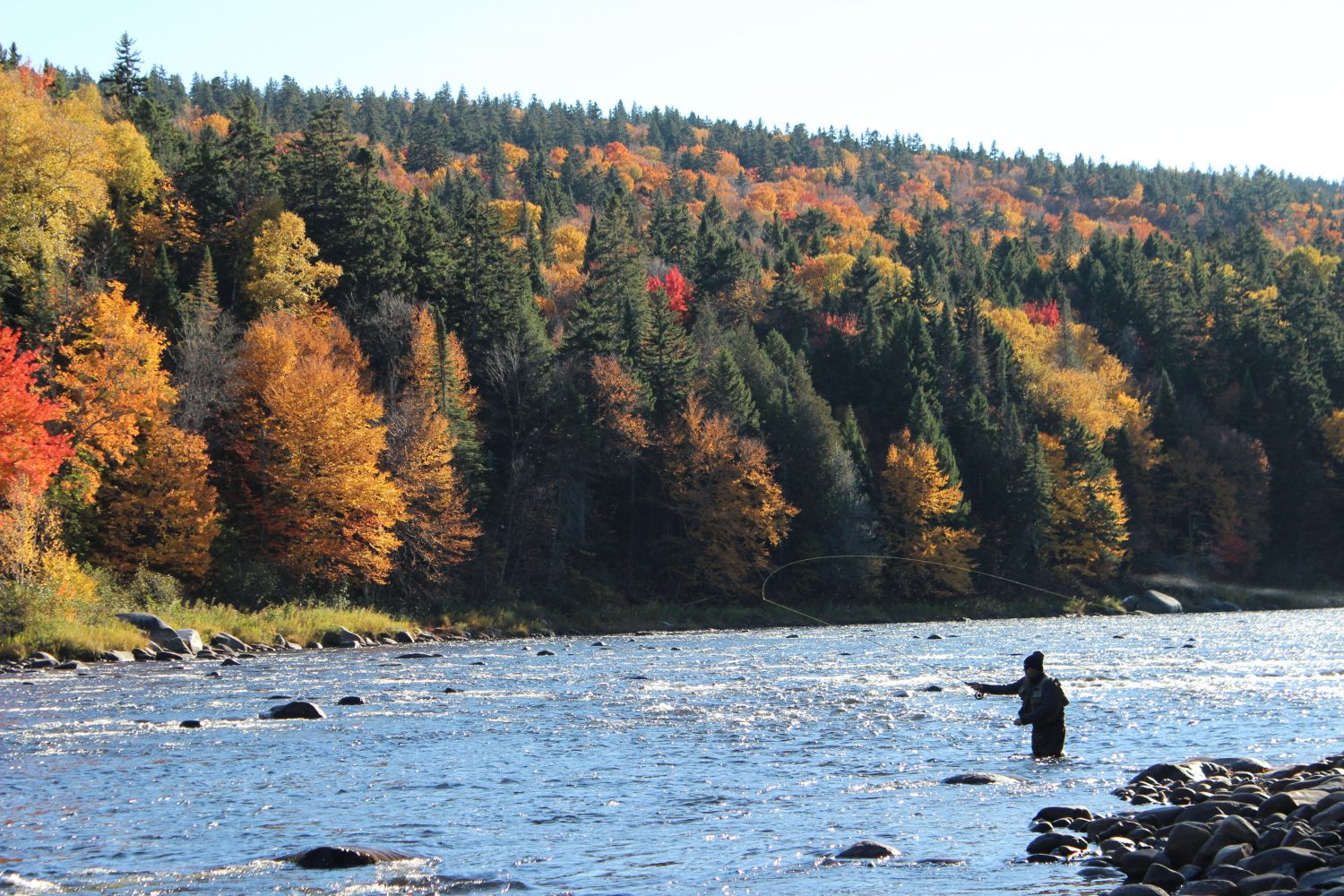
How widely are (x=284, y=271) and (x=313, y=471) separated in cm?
1854

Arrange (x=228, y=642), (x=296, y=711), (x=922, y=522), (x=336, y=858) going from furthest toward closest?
(x=922, y=522) < (x=228, y=642) < (x=296, y=711) < (x=336, y=858)

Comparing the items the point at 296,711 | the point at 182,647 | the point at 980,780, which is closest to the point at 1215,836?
the point at 980,780

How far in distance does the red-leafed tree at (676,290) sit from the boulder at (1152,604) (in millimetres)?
39112

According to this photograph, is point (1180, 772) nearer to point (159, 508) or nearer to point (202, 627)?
point (202, 627)

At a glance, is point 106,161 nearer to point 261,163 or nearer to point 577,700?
point 261,163

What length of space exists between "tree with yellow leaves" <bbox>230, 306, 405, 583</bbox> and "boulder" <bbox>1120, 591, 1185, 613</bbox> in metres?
50.0

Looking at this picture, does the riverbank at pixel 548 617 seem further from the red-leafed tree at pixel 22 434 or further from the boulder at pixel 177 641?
the red-leafed tree at pixel 22 434

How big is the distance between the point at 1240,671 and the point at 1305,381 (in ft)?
276

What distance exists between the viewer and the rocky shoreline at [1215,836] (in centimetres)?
1132

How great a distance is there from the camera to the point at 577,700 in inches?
1164

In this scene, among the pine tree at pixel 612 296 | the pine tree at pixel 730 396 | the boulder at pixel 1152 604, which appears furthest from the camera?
the boulder at pixel 1152 604

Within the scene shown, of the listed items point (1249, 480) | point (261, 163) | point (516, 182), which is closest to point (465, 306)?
point (261, 163)

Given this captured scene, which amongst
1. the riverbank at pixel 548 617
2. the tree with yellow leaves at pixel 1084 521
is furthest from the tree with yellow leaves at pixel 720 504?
the tree with yellow leaves at pixel 1084 521

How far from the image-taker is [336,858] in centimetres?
1333
